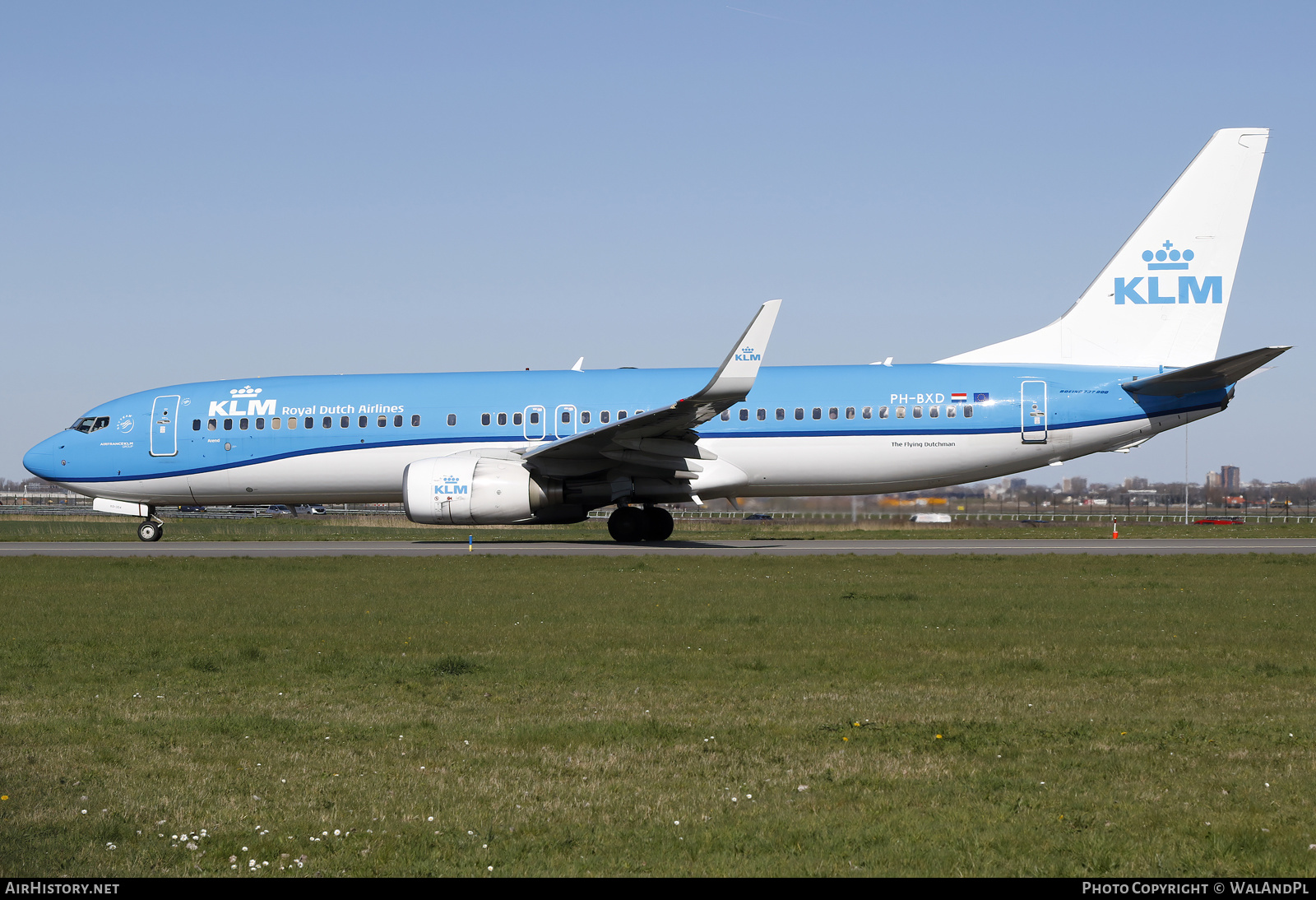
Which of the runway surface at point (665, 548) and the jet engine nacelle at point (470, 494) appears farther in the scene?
the jet engine nacelle at point (470, 494)

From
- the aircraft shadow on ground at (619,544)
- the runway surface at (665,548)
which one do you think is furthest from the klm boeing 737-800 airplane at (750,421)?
the runway surface at (665,548)

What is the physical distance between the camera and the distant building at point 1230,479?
89406 millimetres

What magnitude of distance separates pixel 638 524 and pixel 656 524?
515 millimetres

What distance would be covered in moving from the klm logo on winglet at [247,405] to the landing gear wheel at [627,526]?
893 centimetres

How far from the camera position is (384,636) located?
11.5 meters

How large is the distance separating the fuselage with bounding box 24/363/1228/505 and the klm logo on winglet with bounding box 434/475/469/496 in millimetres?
2681

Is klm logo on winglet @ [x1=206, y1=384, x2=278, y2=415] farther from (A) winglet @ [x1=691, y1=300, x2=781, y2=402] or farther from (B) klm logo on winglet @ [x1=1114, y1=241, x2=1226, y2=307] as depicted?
(B) klm logo on winglet @ [x1=1114, y1=241, x2=1226, y2=307]

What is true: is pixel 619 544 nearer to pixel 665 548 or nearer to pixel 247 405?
pixel 665 548

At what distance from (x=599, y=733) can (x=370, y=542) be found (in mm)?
22857

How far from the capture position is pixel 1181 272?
26.5 m

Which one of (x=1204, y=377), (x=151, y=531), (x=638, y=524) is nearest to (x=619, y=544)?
(x=638, y=524)

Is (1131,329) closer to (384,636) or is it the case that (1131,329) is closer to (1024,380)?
(1024,380)

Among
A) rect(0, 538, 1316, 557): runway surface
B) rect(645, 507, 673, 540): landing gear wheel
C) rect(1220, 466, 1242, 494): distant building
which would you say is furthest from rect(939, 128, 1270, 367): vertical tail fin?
rect(1220, 466, 1242, 494): distant building

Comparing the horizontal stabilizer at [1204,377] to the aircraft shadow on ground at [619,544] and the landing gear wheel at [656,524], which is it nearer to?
the aircraft shadow on ground at [619,544]
